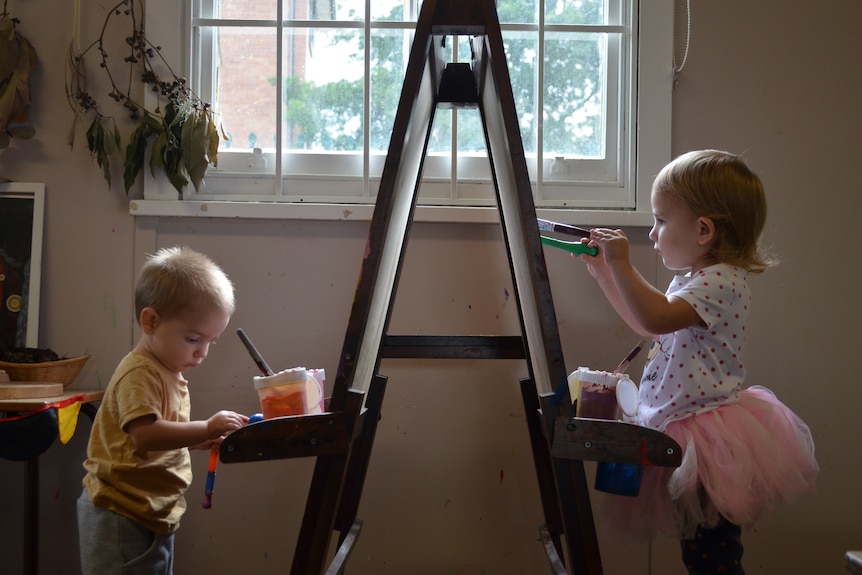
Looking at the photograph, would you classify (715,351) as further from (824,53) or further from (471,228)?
(824,53)

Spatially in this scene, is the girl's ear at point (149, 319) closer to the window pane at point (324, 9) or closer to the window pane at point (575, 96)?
the window pane at point (324, 9)

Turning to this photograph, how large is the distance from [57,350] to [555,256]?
54.8 inches

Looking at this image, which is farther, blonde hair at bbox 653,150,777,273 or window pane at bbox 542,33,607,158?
window pane at bbox 542,33,607,158

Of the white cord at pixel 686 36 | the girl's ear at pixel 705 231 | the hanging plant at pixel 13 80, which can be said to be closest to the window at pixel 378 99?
the white cord at pixel 686 36

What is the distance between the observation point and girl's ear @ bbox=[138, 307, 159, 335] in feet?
5.20

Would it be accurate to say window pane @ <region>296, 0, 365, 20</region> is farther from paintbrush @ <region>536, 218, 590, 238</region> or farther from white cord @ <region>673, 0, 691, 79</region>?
paintbrush @ <region>536, 218, 590, 238</region>

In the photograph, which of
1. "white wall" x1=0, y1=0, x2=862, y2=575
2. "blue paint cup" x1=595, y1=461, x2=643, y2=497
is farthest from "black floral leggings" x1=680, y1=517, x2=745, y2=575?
"white wall" x1=0, y1=0, x2=862, y2=575

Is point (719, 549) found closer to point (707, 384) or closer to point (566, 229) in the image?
point (707, 384)

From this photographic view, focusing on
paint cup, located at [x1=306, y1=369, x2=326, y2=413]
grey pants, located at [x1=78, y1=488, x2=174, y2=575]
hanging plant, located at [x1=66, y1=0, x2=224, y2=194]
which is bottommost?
grey pants, located at [x1=78, y1=488, x2=174, y2=575]

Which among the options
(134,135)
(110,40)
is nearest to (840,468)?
(134,135)

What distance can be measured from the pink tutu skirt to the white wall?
0.56 metres

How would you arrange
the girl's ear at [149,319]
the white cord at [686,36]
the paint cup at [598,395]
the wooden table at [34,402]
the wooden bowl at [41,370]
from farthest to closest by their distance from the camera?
1. the white cord at [686,36]
2. the wooden bowl at [41,370]
3. the wooden table at [34,402]
4. the girl's ear at [149,319]
5. the paint cup at [598,395]

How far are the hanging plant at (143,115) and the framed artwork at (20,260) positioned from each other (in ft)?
0.69

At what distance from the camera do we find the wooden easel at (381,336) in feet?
3.89
